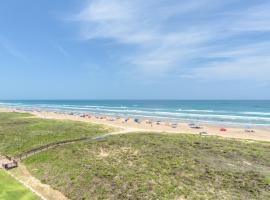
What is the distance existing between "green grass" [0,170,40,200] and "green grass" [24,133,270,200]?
2482 millimetres

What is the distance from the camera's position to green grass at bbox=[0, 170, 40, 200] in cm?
1800

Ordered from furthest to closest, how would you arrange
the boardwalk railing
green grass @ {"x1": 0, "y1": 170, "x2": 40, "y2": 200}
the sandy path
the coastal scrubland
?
the boardwalk railing → the coastal scrubland → the sandy path → green grass @ {"x1": 0, "y1": 170, "x2": 40, "y2": 200}

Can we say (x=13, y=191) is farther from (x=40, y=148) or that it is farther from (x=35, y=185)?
(x=40, y=148)

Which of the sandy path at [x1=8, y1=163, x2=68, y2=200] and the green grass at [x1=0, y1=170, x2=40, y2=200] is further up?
the green grass at [x1=0, y1=170, x2=40, y2=200]

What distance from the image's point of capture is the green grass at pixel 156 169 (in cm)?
1931

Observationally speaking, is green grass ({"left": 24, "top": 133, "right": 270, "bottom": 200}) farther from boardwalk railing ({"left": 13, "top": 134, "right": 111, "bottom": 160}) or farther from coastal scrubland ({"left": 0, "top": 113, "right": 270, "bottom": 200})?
boardwalk railing ({"left": 13, "top": 134, "right": 111, "bottom": 160})

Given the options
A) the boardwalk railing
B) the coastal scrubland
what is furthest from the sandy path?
the boardwalk railing

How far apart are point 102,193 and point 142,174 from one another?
476 cm

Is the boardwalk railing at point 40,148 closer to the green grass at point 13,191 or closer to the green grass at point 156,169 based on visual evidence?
the green grass at point 156,169

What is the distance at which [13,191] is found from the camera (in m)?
19.0

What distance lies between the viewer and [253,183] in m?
20.4

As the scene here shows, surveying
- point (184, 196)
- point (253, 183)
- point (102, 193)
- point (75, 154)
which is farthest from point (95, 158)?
point (253, 183)

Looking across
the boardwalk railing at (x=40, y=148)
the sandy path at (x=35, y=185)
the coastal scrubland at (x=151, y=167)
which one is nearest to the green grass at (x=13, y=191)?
the sandy path at (x=35, y=185)

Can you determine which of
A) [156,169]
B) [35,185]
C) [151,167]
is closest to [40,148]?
[35,185]
